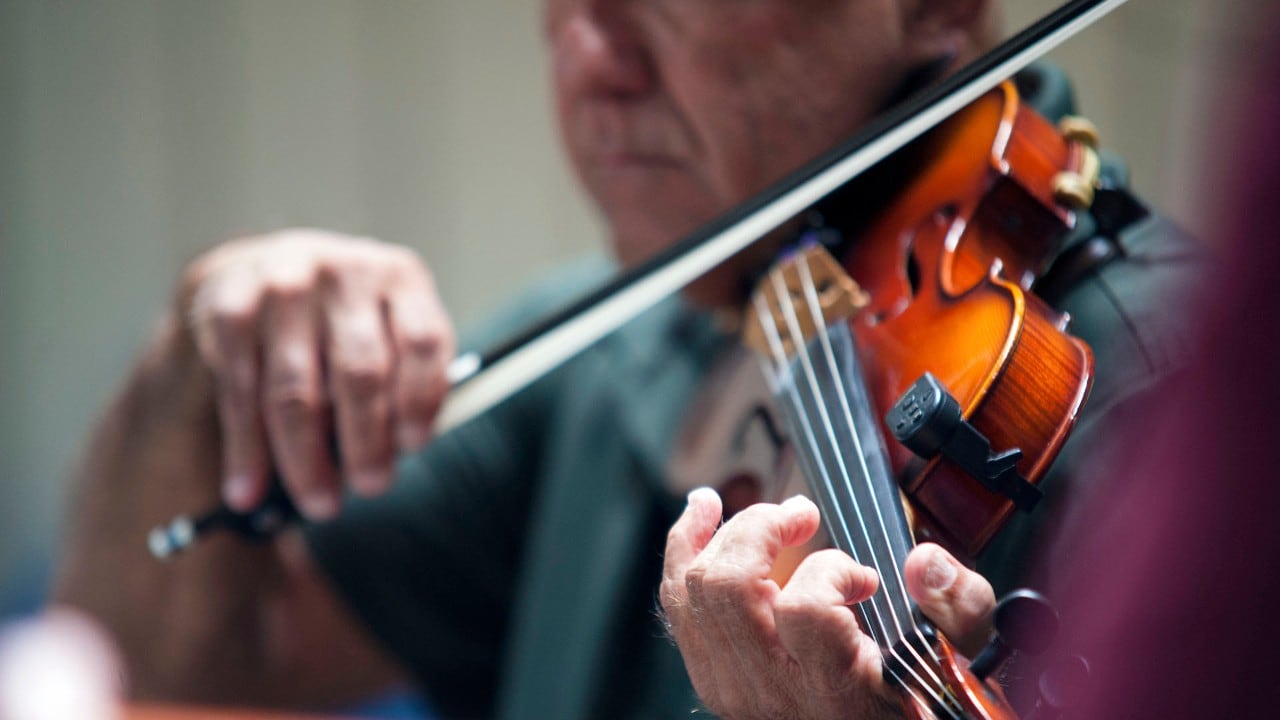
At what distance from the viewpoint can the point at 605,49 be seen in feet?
1.71

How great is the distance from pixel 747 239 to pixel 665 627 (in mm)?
198

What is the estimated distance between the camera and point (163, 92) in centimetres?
186

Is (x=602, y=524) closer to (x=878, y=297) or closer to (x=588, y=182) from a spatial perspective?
(x=588, y=182)

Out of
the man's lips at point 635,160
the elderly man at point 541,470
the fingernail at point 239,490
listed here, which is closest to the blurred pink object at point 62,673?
the elderly man at point 541,470

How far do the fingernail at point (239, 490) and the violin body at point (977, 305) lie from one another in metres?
0.31

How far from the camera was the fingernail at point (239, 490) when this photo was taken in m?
0.54

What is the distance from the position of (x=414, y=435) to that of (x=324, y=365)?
0.18 ft

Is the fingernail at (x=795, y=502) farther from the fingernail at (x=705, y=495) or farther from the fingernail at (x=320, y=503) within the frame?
the fingernail at (x=320, y=503)

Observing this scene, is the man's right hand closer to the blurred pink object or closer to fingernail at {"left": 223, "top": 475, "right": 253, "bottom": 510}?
fingernail at {"left": 223, "top": 475, "right": 253, "bottom": 510}

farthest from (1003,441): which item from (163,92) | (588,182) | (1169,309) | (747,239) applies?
(163,92)

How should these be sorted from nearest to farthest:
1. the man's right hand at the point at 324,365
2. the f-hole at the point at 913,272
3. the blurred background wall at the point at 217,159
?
the f-hole at the point at 913,272 < the man's right hand at the point at 324,365 < the blurred background wall at the point at 217,159

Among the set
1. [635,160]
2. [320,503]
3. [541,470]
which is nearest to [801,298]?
[635,160]

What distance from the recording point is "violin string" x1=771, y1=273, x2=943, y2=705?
0.75 feet

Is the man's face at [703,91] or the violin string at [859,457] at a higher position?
the man's face at [703,91]
